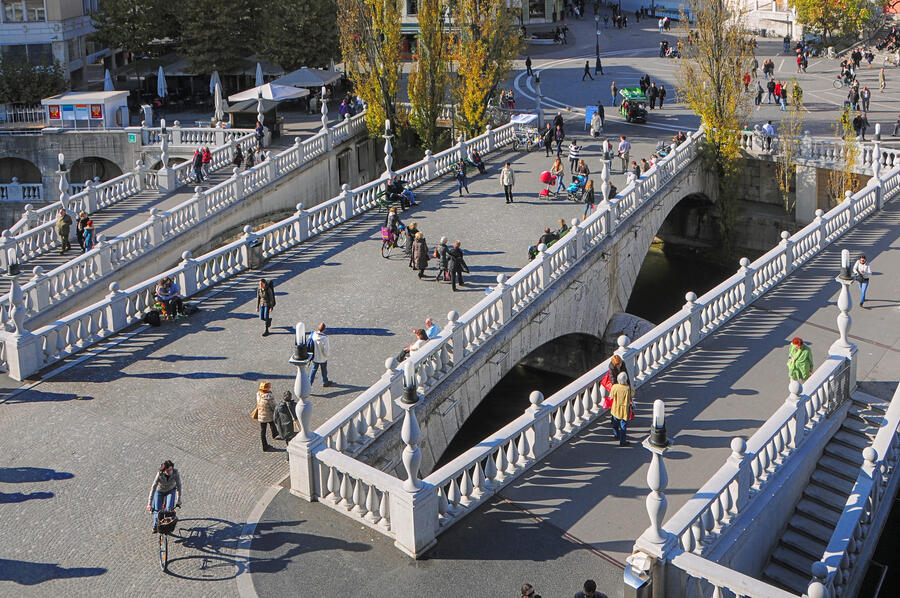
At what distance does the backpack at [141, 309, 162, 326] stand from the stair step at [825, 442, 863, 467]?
15.5 meters

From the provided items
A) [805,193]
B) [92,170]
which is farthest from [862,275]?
[92,170]

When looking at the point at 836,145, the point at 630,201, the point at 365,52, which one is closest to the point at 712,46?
the point at 836,145

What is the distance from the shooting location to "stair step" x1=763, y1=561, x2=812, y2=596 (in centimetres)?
2127

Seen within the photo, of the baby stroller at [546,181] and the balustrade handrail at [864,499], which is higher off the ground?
the baby stroller at [546,181]

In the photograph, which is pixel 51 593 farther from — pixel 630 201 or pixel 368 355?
pixel 630 201

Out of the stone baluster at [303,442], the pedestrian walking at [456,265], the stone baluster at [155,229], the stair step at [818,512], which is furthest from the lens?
the stone baluster at [155,229]

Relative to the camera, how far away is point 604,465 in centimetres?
2184

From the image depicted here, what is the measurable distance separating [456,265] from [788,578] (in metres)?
12.9

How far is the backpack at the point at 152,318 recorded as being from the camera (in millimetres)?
28359

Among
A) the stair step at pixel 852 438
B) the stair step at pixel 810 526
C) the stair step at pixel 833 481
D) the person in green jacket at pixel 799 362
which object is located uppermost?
the person in green jacket at pixel 799 362

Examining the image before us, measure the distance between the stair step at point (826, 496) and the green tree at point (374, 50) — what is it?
3231 cm

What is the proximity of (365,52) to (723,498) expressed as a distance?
118ft

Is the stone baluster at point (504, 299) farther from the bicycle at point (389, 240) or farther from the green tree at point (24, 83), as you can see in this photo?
the green tree at point (24, 83)

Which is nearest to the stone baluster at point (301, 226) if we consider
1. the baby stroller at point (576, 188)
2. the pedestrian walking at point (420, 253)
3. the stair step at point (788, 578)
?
the pedestrian walking at point (420, 253)
